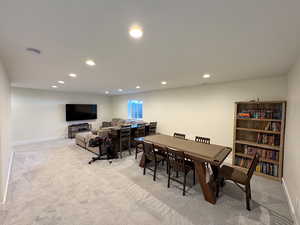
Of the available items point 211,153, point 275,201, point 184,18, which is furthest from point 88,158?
point 275,201

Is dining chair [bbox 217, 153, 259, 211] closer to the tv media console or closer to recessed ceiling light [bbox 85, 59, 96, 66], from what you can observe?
recessed ceiling light [bbox 85, 59, 96, 66]

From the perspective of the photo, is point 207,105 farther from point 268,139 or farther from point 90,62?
point 90,62

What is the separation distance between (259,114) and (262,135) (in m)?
0.52

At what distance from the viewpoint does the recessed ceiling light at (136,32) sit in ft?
4.12

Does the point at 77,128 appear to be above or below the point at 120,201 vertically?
above

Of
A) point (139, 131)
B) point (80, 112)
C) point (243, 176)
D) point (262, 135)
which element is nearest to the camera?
point (243, 176)

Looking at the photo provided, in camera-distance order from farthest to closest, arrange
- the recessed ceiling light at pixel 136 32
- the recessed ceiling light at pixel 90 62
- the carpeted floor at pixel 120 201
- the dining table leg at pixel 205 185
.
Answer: the recessed ceiling light at pixel 90 62
the dining table leg at pixel 205 185
the carpeted floor at pixel 120 201
the recessed ceiling light at pixel 136 32

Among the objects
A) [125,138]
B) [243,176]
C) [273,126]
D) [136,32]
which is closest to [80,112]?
[125,138]

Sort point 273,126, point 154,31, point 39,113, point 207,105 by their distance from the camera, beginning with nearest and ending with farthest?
point 154,31
point 273,126
point 207,105
point 39,113

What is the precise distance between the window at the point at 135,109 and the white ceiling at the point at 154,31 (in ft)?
15.4

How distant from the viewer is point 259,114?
3.05 m

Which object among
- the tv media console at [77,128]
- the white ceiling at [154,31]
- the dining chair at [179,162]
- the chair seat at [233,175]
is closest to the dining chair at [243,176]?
the chair seat at [233,175]

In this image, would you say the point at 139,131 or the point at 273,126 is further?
the point at 139,131

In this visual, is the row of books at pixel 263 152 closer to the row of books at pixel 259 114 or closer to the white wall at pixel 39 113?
the row of books at pixel 259 114
